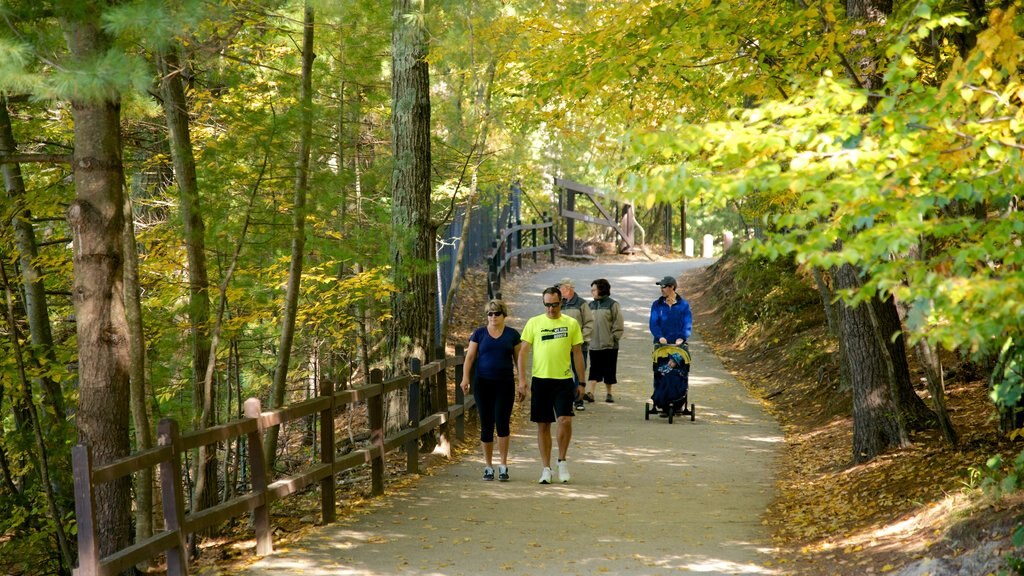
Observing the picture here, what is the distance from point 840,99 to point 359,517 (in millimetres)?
5685

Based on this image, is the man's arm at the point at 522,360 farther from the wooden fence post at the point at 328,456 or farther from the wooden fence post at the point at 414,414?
the wooden fence post at the point at 328,456

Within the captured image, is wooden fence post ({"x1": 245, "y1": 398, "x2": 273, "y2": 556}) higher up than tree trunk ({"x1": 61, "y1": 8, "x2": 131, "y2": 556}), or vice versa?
tree trunk ({"x1": 61, "y1": 8, "x2": 131, "y2": 556})

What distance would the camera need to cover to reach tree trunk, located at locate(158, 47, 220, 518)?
31.8ft

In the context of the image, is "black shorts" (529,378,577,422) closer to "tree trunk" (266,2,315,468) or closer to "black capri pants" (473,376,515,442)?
"black capri pants" (473,376,515,442)

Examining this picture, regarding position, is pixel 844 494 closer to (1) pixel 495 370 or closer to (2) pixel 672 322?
(1) pixel 495 370

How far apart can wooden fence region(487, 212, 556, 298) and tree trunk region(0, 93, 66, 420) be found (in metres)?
10.5

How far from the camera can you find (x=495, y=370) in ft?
33.7

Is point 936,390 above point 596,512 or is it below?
above

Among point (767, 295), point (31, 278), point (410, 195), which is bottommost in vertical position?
point (767, 295)

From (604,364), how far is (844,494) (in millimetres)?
6150

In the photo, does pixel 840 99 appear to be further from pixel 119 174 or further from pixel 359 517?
pixel 359 517

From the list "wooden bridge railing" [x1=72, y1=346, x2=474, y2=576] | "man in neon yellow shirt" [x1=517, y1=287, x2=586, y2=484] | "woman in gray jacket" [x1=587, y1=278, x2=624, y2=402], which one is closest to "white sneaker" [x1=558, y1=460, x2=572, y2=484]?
"man in neon yellow shirt" [x1=517, y1=287, x2=586, y2=484]

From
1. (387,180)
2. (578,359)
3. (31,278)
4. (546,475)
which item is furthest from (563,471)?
(387,180)

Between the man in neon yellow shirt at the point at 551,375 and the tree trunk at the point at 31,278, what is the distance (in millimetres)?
4987
